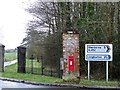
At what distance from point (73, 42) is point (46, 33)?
476 cm

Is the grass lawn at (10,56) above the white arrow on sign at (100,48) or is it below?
below

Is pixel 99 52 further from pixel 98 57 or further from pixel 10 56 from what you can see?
pixel 10 56

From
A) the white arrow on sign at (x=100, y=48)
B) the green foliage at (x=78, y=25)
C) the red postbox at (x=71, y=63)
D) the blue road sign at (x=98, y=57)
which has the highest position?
the green foliage at (x=78, y=25)

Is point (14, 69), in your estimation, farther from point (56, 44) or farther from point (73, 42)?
point (73, 42)

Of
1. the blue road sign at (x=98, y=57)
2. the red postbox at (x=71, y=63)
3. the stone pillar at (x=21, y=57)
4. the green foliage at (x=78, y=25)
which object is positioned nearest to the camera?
the red postbox at (x=71, y=63)

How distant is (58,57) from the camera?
1548cm

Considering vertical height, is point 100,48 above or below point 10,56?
above


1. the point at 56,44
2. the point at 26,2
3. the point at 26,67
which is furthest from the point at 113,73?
the point at 26,2

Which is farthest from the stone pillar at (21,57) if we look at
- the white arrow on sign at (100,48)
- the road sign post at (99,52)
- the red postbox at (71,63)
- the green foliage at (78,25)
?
the white arrow on sign at (100,48)

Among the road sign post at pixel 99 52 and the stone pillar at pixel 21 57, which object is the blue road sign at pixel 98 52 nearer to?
the road sign post at pixel 99 52

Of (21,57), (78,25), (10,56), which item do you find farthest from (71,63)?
(10,56)

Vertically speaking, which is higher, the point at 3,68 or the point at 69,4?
the point at 69,4

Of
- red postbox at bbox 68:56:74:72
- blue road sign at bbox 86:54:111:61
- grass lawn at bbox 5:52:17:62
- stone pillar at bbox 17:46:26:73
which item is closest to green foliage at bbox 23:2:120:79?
stone pillar at bbox 17:46:26:73

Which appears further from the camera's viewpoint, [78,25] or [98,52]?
[78,25]
